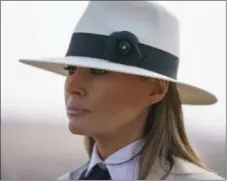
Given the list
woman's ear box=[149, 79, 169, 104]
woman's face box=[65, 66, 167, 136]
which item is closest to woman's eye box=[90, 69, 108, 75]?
woman's face box=[65, 66, 167, 136]

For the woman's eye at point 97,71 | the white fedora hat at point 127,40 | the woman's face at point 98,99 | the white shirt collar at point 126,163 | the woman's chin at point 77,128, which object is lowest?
the white shirt collar at point 126,163

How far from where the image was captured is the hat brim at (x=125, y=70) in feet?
2.69

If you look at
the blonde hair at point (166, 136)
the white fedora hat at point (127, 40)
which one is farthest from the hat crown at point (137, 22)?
the blonde hair at point (166, 136)

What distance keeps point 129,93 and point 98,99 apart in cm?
6

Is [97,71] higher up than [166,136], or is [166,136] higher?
[97,71]

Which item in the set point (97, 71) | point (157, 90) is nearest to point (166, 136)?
point (157, 90)

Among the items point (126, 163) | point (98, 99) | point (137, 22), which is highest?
point (137, 22)

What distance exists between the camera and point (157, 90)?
35.7 inches

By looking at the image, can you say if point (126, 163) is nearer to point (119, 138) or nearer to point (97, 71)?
point (119, 138)

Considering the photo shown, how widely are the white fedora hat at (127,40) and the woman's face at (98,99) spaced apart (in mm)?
25

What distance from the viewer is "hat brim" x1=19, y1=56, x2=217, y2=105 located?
0.82 metres

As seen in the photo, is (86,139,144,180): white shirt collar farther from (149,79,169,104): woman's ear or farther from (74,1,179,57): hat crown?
(74,1,179,57): hat crown

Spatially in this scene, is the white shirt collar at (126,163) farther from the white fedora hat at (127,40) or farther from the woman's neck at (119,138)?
the white fedora hat at (127,40)

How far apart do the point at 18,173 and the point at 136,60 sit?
1.08 meters
